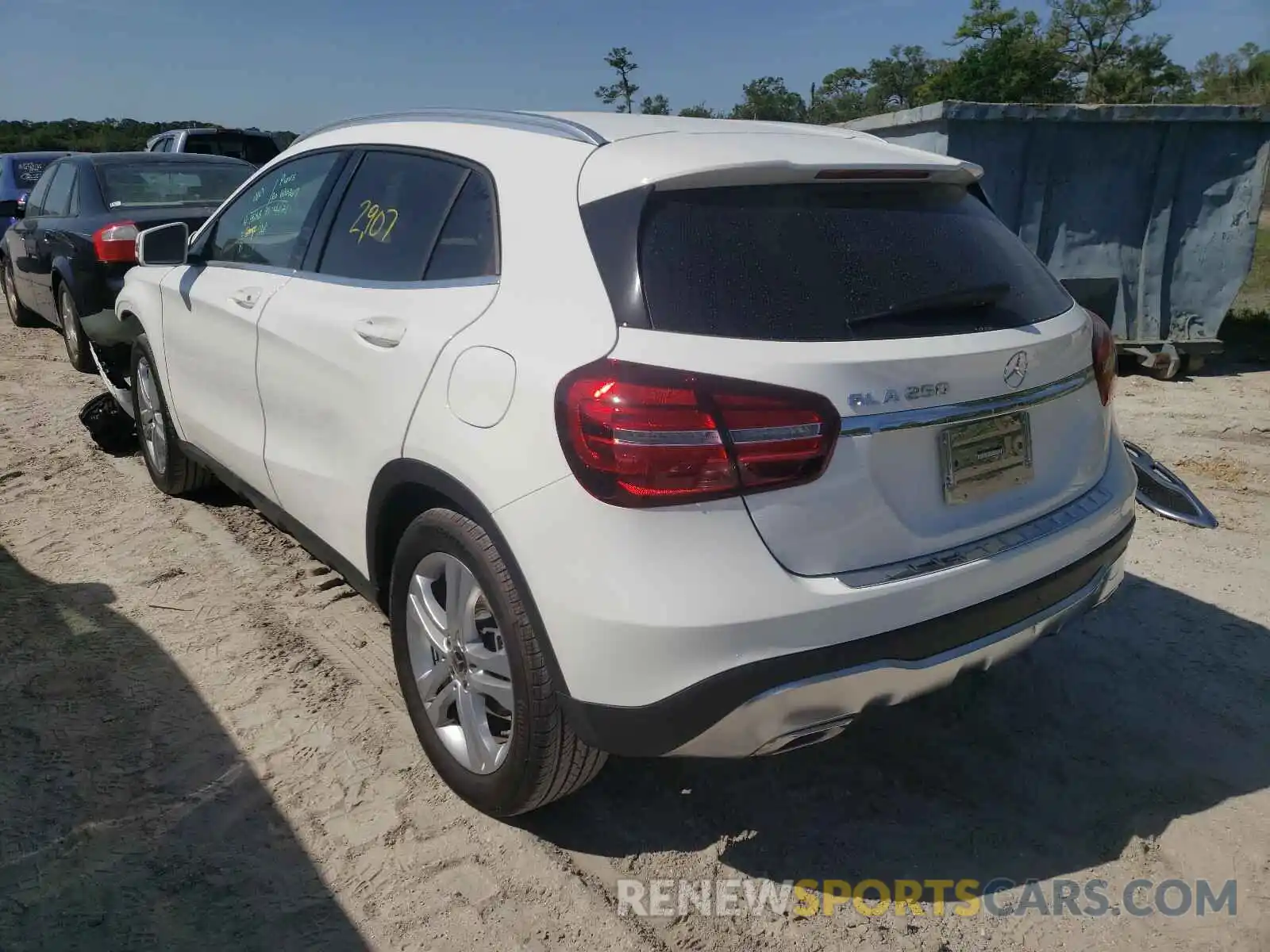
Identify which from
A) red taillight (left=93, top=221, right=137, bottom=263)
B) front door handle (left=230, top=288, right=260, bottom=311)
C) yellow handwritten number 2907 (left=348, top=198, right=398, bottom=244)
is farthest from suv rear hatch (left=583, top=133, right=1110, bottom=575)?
red taillight (left=93, top=221, right=137, bottom=263)

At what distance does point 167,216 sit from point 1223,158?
8.00m

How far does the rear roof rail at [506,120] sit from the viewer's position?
245cm

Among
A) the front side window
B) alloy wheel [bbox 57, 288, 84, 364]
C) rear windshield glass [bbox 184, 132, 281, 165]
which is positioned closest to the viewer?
alloy wheel [bbox 57, 288, 84, 364]

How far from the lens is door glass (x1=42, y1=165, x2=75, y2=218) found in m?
7.70

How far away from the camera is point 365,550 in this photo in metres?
2.84

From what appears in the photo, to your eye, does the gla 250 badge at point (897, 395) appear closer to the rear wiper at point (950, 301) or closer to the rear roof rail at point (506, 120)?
the rear wiper at point (950, 301)

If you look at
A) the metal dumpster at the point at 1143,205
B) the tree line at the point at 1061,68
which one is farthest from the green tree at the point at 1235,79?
the metal dumpster at the point at 1143,205

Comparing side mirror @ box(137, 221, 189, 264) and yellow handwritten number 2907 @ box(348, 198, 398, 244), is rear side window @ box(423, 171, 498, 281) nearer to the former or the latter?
yellow handwritten number 2907 @ box(348, 198, 398, 244)

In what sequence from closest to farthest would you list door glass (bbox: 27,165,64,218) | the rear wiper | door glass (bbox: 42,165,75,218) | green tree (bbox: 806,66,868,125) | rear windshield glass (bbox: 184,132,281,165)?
the rear wiper < door glass (bbox: 42,165,75,218) < door glass (bbox: 27,165,64,218) < rear windshield glass (bbox: 184,132,281,165) < green tree (bbox: 806,66,868,125)

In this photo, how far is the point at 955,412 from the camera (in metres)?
2.16

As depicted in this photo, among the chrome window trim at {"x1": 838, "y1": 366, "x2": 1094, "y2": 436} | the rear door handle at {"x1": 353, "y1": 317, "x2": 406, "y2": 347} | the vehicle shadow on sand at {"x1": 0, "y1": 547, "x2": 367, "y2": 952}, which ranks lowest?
the vehicle shadow on sand at {"x1": 0, "y1": 547, "x2": 367, "y2": 952}

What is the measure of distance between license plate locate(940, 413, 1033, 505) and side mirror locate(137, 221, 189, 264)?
11.2 ft

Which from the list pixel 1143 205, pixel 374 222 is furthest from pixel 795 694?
pixel 1143 205

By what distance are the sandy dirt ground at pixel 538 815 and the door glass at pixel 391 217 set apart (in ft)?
4.52
